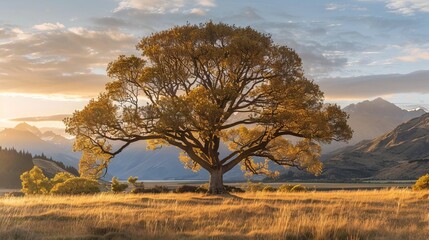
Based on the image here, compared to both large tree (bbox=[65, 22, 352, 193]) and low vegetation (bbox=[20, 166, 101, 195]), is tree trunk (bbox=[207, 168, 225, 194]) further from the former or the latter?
low vegetation (bbox=[20, 166, 101, 195])

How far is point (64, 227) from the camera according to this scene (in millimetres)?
16844

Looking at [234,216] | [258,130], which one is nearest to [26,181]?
[258,130]

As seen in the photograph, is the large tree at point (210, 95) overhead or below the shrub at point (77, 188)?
overhead

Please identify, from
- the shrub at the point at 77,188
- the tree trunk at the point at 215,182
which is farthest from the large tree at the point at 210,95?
the shrub at the point at 77,188

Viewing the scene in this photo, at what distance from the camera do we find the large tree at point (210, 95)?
37.3 m

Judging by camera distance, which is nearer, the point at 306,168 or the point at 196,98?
the point at 196,98

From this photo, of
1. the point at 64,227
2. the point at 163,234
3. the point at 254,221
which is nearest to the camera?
the point at 163,234

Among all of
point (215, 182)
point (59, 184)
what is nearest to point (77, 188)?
point (59, 184)

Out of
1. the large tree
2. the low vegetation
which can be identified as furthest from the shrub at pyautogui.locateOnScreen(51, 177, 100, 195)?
the large tree

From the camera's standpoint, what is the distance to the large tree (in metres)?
37.3

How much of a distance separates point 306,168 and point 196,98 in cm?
1424

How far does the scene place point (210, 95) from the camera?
126ft

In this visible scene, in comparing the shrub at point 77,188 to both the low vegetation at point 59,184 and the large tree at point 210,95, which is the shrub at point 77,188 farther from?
the large tree at point 210,95

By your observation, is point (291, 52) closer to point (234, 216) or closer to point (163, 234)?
point (234, 216)
